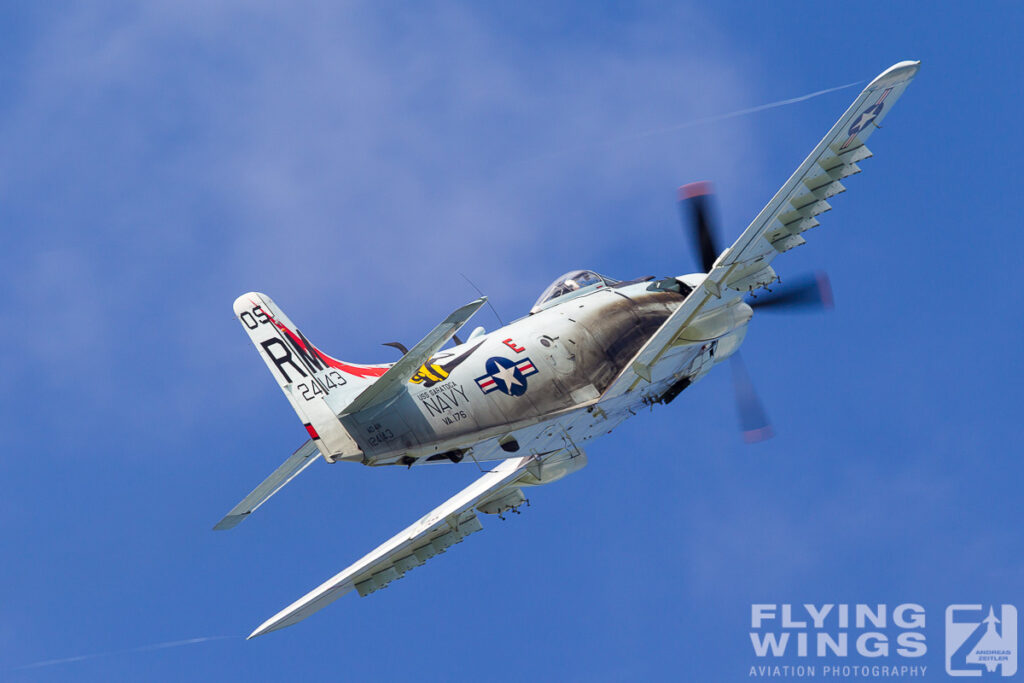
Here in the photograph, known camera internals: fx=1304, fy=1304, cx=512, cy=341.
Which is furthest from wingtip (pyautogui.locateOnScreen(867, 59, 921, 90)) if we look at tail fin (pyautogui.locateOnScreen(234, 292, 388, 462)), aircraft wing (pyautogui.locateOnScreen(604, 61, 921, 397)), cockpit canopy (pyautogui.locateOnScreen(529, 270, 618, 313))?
tail fin (pyautogui.locateOnScreen(234, 292, 388, 462))

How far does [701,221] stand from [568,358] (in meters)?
6.40

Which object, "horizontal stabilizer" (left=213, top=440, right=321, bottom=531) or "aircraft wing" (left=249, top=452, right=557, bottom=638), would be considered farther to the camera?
"aircraft wing" (left=249, top=452, right=557, bottom=638)

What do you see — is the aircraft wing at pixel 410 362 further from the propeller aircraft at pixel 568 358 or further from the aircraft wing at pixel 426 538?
the aircraft wing at pixel 426 538

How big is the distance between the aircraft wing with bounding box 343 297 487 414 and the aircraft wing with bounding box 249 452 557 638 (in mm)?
7827

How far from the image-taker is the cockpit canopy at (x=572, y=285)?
3594 centimetres

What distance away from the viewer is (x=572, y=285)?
1427 inches

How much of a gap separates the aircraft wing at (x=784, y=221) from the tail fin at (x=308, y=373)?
22.3ft

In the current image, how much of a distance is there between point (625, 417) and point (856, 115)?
428 inches

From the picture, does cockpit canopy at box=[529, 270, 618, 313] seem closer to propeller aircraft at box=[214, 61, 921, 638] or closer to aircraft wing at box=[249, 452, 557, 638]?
propeller aircraft at box=[214, 61, 921, 638]

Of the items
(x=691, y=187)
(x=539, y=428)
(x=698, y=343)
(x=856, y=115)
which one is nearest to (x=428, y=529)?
(x=539, y=428)

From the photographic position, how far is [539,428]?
34.1m

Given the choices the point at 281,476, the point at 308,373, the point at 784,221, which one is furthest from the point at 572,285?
the point at 281,476

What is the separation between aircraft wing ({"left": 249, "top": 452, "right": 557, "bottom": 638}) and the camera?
128ft

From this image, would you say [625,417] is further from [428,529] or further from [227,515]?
[227,515]
